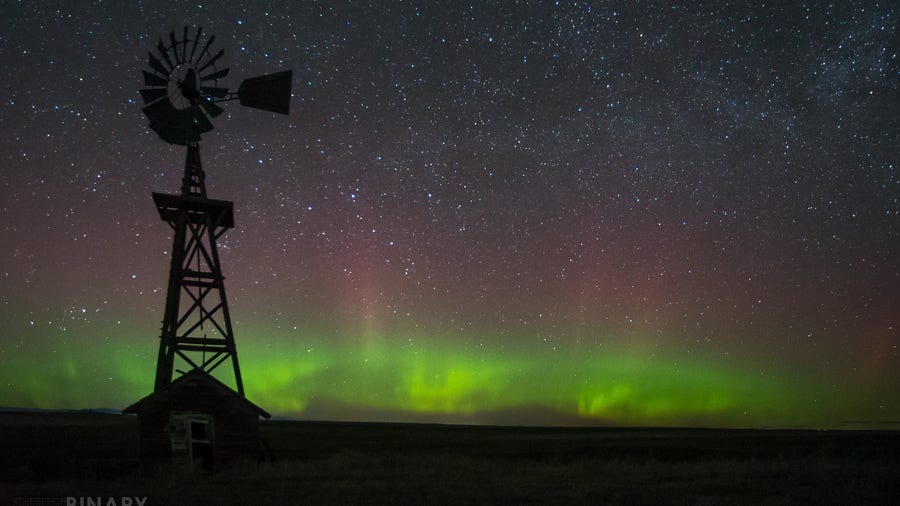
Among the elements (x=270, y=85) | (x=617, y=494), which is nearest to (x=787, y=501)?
(x=617, y=494)

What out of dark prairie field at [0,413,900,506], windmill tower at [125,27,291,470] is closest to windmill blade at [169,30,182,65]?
windmill tower at [125,27,291,470]

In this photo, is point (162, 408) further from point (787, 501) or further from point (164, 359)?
point (787, 501)

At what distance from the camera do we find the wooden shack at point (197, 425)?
21844 mm

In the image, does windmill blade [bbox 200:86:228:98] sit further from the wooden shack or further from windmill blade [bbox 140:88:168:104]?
the wooden shack

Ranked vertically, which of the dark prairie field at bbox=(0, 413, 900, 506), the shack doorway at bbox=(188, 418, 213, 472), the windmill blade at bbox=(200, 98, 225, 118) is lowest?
the dark prairie field at bbox=(0, 413, 900, 506)

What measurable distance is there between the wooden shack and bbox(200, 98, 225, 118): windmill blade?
34.2ft

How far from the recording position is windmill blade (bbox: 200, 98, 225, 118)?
86.8 ft

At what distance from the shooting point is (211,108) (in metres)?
26.6

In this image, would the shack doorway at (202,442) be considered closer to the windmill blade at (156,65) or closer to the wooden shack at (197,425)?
the wooden shack at (197,425)

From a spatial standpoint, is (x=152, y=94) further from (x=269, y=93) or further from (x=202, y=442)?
(x=202, y=442)

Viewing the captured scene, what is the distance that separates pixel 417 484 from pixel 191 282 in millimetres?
12170

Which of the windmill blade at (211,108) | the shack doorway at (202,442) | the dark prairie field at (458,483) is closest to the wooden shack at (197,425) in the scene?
the shack doorway at (202,442)

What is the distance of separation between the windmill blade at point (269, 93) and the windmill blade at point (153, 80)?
114 inches

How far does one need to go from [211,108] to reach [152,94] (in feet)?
7.20
